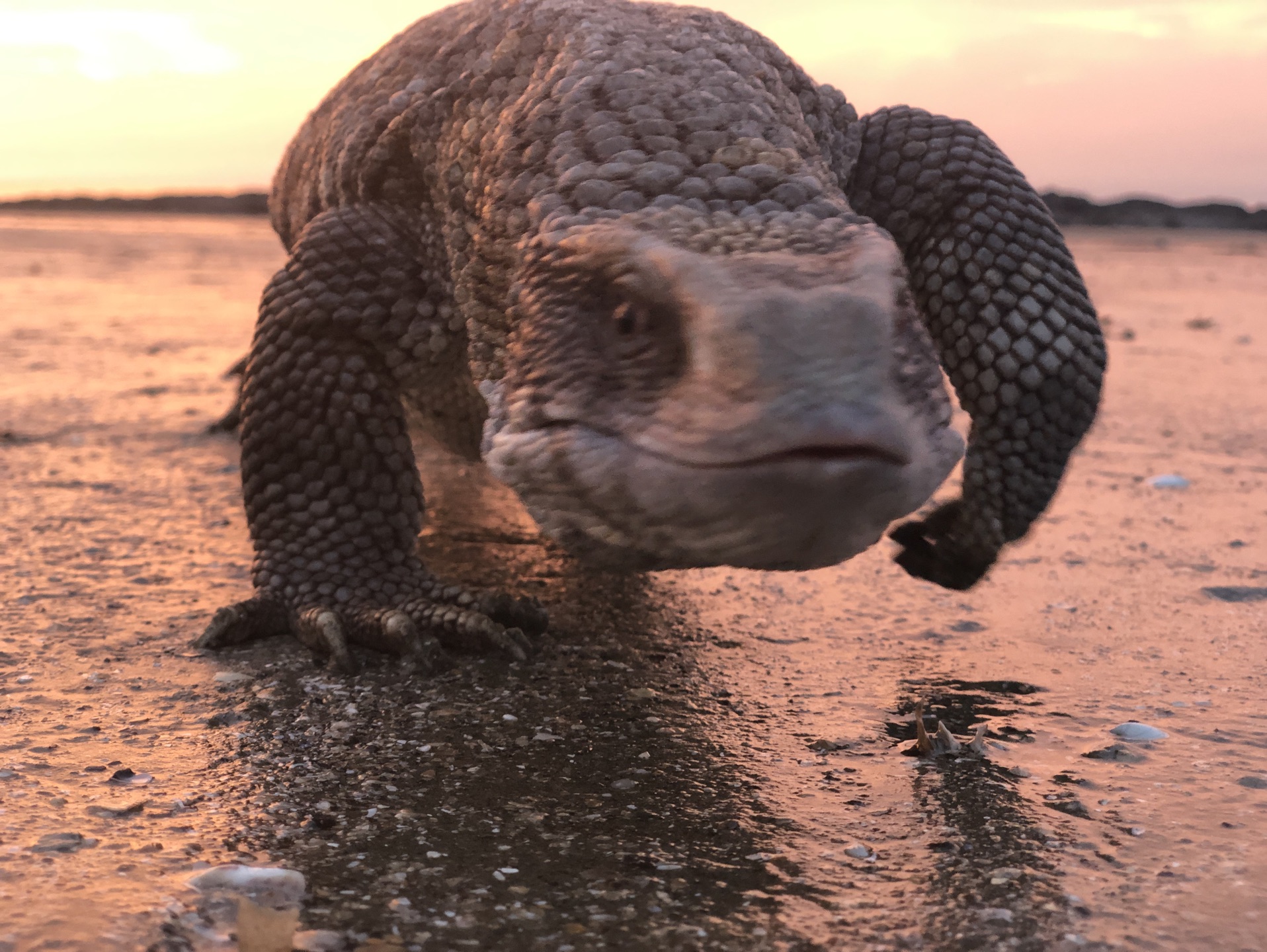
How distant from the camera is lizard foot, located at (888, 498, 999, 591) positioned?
334 centimetres

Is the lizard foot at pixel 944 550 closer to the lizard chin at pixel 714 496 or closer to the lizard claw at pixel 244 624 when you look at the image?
the lizard chin at pixel 714 496

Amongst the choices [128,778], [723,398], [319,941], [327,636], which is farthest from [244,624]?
[723,398]

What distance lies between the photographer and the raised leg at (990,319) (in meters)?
3.22

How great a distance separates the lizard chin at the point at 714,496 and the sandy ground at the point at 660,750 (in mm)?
546

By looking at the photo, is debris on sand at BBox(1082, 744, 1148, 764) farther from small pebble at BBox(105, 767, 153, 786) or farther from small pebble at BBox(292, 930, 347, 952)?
small pebble at BBox(105, 767, 153, 786)

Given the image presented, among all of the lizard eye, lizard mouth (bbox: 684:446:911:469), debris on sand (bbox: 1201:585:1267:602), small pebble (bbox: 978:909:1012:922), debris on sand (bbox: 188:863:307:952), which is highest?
the lizard eye

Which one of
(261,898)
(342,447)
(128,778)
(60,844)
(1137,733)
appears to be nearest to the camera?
(261,898)

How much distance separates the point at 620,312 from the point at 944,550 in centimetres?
172

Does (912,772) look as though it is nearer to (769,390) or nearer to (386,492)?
(769,390)

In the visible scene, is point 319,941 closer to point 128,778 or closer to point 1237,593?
point 128,778

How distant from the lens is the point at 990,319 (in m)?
3.22

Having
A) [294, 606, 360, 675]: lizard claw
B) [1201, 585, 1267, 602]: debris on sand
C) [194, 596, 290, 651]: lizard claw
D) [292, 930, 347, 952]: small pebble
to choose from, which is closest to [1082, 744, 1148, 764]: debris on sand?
[1201, 585, 1267, 602]: debris on sand

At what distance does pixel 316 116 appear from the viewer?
4.36 m

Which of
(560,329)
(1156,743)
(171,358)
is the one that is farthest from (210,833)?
(171,358)
